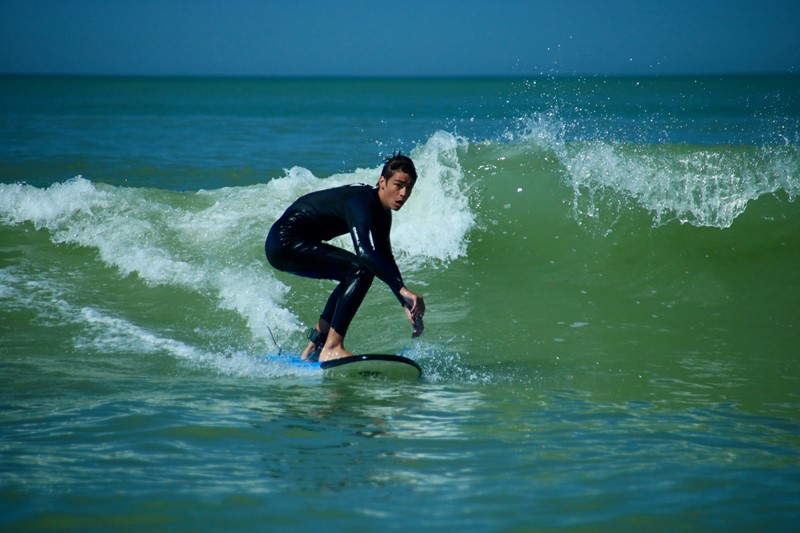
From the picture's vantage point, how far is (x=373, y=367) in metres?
5.27

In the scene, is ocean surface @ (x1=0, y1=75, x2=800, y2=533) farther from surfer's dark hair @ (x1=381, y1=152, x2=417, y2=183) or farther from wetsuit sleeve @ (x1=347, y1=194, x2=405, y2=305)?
surfer's dark hair @ (x1=381, y1=152, x2=417, y2=183)

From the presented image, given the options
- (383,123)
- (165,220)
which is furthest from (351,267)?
(383,123)

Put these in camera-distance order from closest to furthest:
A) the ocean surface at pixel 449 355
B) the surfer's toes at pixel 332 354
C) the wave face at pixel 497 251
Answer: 1. the ocean surface at pixel 449 355
2. the surfer's toes at pixel 332 354
3. the wave face at pixel 497 251

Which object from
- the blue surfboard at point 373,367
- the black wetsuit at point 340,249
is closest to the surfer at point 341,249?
Result: the black wetsuit at point 340,249

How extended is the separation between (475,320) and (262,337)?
70.9 inches

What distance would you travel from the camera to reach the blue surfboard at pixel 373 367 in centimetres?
523

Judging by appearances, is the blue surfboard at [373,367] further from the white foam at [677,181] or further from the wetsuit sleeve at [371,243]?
the white foam at [677,181]

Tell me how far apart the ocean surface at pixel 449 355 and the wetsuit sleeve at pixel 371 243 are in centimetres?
67

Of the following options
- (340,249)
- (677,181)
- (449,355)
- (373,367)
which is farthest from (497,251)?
(373,367)

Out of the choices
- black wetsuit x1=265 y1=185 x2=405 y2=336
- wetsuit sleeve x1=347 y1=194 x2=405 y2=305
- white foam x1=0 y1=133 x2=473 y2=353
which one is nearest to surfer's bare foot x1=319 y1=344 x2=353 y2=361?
black wetsuit x1=265 y1=185 x2=405 y2=336

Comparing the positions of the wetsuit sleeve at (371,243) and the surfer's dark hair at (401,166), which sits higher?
the surfer's dark hair at (401,166)

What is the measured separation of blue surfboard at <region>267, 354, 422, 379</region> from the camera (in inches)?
206

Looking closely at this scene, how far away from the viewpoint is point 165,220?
33.8 feet

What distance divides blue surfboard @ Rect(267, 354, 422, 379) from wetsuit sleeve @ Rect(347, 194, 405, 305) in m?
0.43
